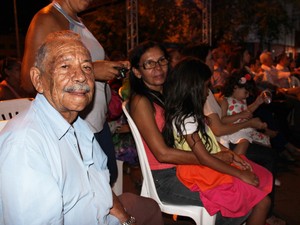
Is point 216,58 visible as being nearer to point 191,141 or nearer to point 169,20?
point 191,141

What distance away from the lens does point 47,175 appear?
52.4 inches

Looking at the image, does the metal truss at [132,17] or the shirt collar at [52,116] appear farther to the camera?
the metal truss at [132,17]

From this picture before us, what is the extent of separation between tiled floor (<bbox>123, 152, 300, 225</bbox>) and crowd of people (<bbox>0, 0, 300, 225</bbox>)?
8.8 inches

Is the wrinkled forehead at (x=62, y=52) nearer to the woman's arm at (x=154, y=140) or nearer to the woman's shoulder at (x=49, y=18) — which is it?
the woman's shoulder at (x=49, y=18)

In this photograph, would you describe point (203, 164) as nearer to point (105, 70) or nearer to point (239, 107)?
point (105, 70)

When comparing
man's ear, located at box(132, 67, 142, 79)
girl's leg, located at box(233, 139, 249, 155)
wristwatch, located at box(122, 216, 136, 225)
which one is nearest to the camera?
wristwatch, located at box(122, 216, 136, 225)

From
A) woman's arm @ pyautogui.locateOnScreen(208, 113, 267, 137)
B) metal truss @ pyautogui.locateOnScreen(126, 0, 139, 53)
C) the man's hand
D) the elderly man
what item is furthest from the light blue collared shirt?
metal truss @ pyautogui.locateOnScreen(126, 0, 139, 53)

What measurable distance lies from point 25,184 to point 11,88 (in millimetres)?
3521

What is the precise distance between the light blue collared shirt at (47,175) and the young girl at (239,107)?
2319 mm

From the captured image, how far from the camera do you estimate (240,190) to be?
239cm

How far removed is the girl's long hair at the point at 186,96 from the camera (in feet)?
8.29

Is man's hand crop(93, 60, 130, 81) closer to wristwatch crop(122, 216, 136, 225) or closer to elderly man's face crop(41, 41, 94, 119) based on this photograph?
elderly man's face crop(41, 41, 94, 119)

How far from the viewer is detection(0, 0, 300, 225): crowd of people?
52.4 inches

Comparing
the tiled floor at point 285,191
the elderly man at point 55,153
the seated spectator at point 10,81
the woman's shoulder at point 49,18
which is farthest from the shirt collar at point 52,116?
the seated spectator at point 10,81
